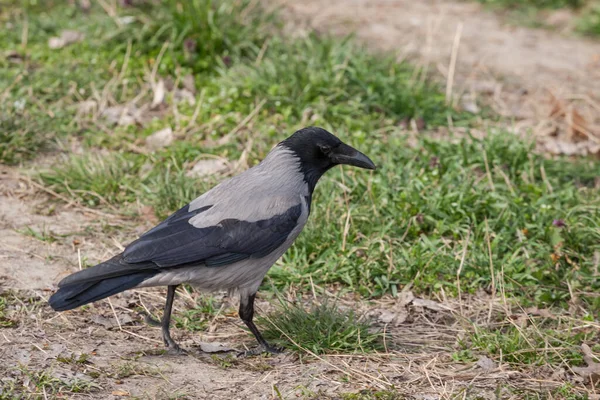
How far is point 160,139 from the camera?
661 cm

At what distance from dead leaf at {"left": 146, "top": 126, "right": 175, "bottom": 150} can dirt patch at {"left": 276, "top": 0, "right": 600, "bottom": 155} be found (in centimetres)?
209

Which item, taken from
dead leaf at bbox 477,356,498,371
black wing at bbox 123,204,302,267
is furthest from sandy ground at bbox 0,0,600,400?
black wing at bbox 123,204,302,267

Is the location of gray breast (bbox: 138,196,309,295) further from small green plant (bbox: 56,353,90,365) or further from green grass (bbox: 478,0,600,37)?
green grass (bbox: 478,0,600,37)

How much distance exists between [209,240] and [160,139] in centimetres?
254

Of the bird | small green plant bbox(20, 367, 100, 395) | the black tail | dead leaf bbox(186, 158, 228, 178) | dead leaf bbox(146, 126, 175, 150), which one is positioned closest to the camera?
small green plant bbox(20, 367, 100, 395)

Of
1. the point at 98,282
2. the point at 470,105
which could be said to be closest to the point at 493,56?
the point at 470,105

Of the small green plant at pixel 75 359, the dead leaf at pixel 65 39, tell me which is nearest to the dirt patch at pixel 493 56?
the dead leaf at pixel 65 39

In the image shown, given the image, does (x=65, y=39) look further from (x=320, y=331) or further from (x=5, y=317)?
(x=320, y=331)

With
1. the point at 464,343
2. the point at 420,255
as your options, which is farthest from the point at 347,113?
the point at 464,343

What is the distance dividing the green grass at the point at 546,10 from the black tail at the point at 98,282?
7126 millimetres

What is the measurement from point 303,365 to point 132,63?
4.02 metres

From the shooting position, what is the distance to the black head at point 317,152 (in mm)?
4602

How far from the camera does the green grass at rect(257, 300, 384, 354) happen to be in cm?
436

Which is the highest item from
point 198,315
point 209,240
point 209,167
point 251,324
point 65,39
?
point 65,39
